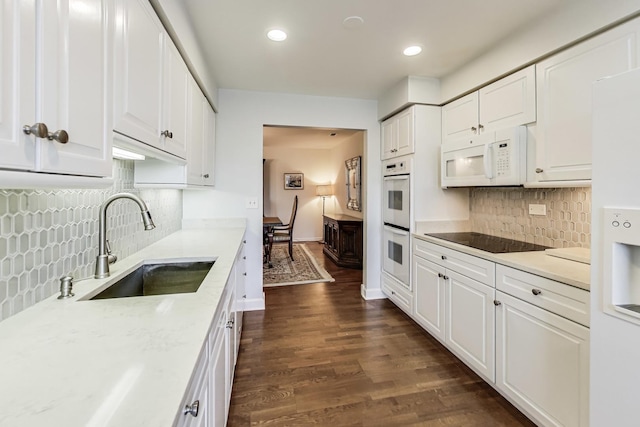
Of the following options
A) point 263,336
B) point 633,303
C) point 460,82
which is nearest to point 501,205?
point 460,82

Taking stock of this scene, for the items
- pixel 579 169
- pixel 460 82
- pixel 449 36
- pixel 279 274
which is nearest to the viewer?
pixel 579 169

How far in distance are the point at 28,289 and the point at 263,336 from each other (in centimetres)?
189

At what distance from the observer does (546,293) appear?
1.52 m

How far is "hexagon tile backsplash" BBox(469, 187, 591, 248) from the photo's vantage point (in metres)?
1.95

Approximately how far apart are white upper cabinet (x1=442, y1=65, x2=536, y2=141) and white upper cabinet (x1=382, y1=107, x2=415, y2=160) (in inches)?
12.5

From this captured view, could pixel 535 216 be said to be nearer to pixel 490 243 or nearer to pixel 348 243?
pixel 490 243

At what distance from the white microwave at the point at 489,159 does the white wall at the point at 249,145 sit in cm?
131

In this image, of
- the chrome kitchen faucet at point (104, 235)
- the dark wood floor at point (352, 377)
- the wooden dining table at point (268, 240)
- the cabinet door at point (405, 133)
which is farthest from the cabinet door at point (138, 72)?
the wooden dining table at point (268, 240)

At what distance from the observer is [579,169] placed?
66.0 inches

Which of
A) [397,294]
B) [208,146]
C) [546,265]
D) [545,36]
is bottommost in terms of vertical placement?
[397,294]

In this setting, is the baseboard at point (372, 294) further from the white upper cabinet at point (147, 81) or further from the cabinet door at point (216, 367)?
the white upper cabinet at point (147, 81)

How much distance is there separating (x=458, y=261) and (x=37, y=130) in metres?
2.30

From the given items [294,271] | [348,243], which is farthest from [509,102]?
[294,271]

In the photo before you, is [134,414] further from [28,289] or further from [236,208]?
[236,208]
